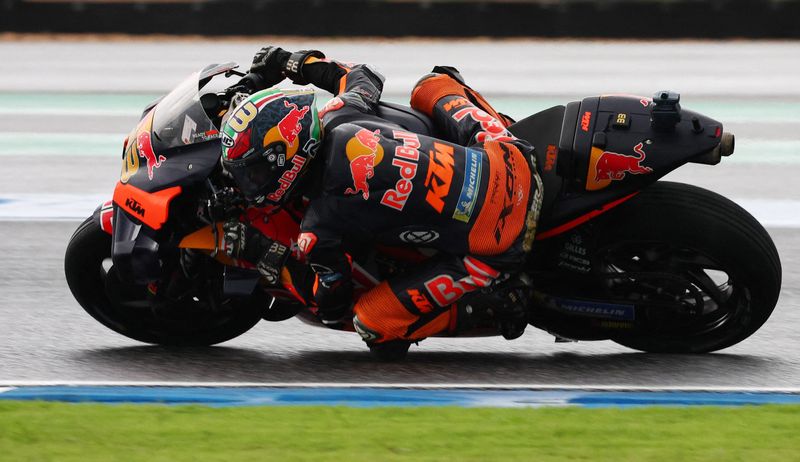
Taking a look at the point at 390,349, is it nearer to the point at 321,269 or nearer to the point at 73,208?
the point at 321,269

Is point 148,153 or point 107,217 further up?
point 148,153

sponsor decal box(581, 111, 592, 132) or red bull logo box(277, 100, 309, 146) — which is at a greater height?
sponsor decal box(581, 111, 592, 132)

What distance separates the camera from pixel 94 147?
1114 centimetres

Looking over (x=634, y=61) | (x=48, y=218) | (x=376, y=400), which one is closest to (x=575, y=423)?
(x=376, y=400)

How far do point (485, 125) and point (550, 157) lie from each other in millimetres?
287

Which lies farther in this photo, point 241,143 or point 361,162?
point 361,162

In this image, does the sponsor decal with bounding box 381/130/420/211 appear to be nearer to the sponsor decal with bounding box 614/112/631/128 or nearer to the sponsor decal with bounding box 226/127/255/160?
the sponsor decal with bounding box 226/127/255/160

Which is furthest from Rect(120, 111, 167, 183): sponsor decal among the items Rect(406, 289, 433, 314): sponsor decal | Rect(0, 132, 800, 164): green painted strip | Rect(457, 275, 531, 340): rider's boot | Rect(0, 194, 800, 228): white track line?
Rect(0, 132, 800, 164): green painted strip

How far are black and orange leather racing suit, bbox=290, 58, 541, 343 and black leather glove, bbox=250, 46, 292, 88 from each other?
293 millimetres

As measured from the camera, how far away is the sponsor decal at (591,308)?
5273 millimetres

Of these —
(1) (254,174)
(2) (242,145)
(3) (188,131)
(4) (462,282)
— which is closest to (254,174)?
(1) (254,174)

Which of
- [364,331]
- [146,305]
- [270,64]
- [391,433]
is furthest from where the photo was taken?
[146,305]

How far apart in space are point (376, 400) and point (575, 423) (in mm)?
794

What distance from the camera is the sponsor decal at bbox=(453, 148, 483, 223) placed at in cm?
500
